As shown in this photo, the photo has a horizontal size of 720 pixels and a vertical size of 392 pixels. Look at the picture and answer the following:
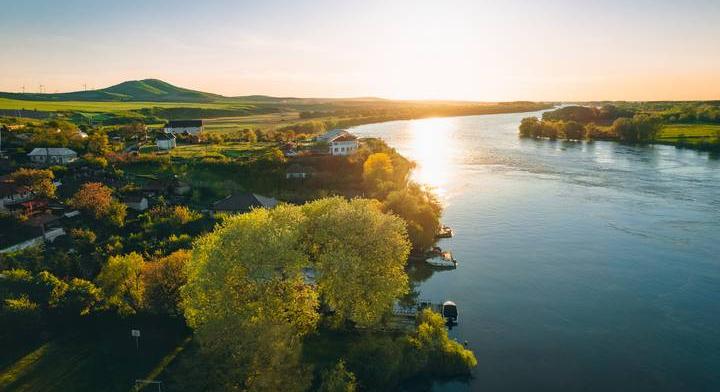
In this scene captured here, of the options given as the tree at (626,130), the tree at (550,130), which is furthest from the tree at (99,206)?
the tree at (626,130)

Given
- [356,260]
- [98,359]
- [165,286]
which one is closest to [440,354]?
[356,260]

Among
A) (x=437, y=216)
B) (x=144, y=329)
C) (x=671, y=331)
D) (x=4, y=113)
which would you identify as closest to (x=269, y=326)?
(x=144, y=329)

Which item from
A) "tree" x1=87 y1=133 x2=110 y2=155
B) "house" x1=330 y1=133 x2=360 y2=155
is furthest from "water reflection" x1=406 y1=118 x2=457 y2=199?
"tree" x1=87 y1=133 x2=110 y2=155

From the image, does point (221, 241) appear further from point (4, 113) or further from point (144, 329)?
point (4, 113)

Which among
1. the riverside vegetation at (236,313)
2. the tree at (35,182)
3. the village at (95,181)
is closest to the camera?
the riverside vegetation at (236,313)

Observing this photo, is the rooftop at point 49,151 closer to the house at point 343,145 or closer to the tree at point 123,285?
the house at point 343,145

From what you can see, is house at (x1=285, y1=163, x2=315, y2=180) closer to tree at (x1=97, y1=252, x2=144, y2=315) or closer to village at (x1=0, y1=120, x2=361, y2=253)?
village at (x1=0, y1=120, x2=361, y2=253)
